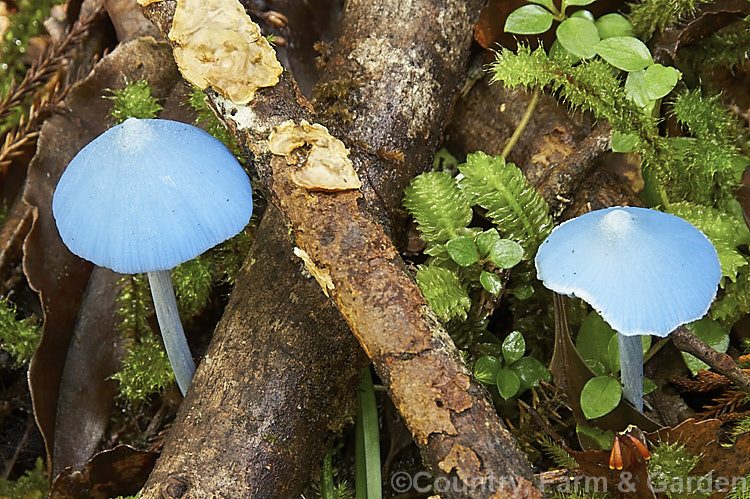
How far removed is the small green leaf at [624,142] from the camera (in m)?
1.95

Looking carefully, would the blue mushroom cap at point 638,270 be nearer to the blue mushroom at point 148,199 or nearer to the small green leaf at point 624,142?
the small green leaf at point 624,142

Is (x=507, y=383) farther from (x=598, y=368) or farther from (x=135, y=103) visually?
(x=135, y=103)

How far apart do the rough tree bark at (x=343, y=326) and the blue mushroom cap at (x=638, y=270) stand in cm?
32

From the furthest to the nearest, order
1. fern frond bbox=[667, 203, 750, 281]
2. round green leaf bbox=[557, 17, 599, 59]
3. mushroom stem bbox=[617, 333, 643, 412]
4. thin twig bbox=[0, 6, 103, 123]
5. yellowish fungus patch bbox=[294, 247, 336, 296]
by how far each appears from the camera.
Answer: thin twig bbox=[0, 6, 103, 123] → round green leaf bbox=[557, 17, 599, 59] → fern frond bbox=[667, 203, 750, 281] → mushroom stem bbox=[617, 333, 643, 412] → yellowish fungus patch bbox=[294, 247, 336, 296]

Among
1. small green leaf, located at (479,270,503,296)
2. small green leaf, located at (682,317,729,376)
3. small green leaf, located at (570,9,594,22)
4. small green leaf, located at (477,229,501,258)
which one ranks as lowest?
small green leaf, located at (682,317,729,376)

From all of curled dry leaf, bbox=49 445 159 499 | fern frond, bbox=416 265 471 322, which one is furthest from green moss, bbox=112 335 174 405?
fern frond, bbox=416 265 471 322

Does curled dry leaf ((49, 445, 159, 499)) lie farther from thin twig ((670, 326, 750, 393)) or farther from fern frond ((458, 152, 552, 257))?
thin twig ((670, 326, 750, 393))

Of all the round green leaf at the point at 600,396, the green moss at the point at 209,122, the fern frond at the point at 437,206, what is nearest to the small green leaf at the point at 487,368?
the round green leaf at the point at 600,396

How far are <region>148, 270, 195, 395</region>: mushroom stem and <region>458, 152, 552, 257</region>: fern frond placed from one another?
893 mm

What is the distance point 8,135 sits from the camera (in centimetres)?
245

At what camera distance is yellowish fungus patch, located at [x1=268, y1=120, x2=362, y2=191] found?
1613 mm

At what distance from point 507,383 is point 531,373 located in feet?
0.26

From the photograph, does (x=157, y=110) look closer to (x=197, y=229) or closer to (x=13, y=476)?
(x=197, y=229)

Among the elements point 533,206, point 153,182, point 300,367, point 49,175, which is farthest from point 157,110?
point 533,206
